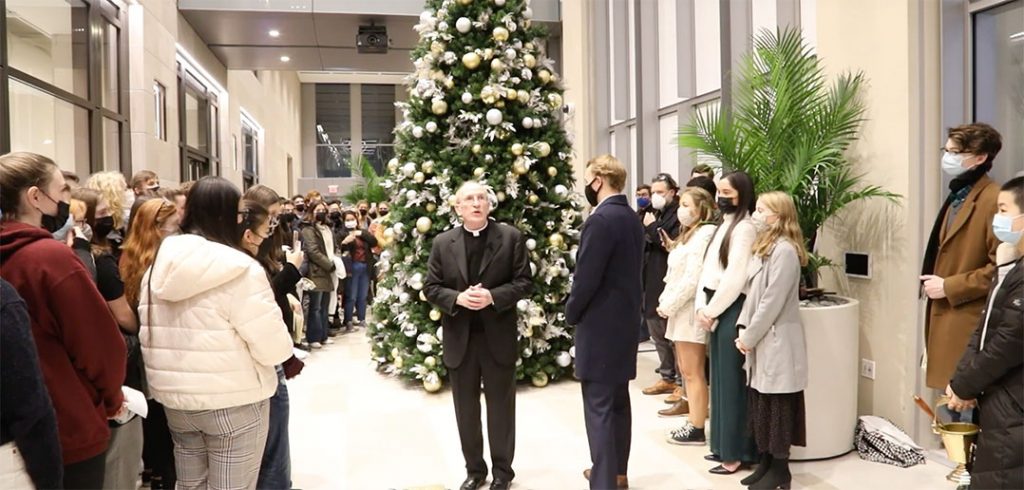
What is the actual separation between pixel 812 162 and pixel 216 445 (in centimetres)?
371

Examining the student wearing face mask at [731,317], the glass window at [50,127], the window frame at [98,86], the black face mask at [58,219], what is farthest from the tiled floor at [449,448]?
the window frame at [98,86]

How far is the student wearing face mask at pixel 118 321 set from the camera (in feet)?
8.68

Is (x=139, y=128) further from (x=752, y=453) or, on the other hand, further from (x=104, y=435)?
(x=752, y=453)

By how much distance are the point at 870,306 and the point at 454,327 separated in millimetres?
2782

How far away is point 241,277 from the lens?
2525mm

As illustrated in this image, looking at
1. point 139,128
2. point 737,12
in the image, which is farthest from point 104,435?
point 139,128

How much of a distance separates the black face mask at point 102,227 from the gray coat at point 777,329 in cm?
318

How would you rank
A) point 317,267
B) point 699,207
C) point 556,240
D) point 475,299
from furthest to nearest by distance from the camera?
point 317,267, point 556,240, point 699,207, point 475,299

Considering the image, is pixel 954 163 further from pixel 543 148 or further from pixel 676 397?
pixel 543 148

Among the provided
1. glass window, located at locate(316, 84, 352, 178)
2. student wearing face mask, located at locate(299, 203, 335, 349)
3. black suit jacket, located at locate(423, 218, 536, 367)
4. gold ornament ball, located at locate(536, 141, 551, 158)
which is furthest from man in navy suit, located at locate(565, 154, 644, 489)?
glass window, located at locate(316, 84, 352, 178)

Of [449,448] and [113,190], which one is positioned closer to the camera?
[113,190]

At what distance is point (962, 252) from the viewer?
3.63 meters

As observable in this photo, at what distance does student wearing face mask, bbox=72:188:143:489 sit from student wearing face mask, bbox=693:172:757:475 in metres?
2.96

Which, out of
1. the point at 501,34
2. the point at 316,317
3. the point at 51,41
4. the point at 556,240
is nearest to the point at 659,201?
the point at 556,240
